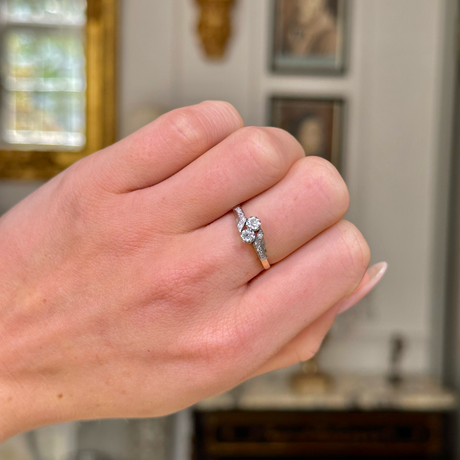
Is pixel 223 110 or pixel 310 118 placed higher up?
pixel 310 118

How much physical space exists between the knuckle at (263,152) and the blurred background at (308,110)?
1985 millimetres

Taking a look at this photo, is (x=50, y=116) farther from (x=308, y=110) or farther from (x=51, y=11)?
(x=308, y=110)

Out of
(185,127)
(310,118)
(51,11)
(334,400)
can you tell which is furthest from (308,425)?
(51,11)

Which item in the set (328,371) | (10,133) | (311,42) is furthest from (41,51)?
(328,371)

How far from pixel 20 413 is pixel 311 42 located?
2.44m

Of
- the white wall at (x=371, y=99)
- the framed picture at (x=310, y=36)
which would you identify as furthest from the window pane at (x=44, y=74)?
the framed picture at (x=310, y=36)

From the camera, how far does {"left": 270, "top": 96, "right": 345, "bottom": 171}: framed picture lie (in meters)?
2.56

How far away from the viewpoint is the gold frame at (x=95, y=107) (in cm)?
245

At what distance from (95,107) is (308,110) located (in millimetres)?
1157

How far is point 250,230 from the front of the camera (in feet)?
1.47

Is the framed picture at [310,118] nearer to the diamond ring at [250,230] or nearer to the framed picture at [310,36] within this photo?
the framed picture at [310,36]

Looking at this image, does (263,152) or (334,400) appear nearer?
(263,152)

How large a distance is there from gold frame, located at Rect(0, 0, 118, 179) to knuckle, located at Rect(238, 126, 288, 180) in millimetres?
2205

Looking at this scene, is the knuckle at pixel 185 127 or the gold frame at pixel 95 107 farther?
the gold frame at pixel 95 107
